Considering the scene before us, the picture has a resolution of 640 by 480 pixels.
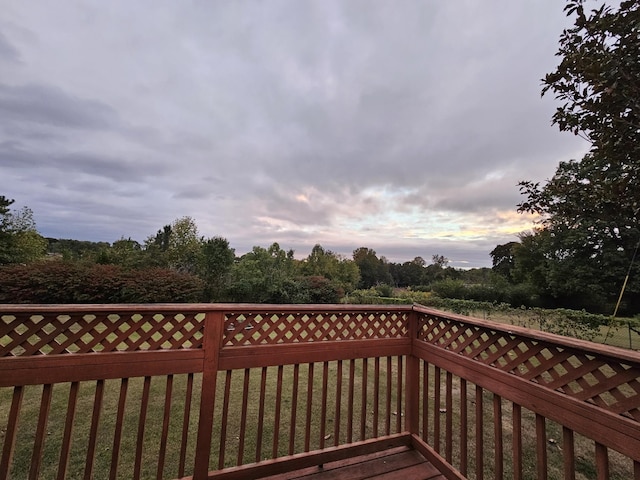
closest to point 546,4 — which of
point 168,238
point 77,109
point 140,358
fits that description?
point 140,358

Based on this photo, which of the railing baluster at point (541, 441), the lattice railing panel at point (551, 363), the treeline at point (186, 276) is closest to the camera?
the lattice railing panel at point (551, 363)

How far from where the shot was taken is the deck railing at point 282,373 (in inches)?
47.5

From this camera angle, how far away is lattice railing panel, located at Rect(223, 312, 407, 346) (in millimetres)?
1798

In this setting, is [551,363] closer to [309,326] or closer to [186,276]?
[309,326]

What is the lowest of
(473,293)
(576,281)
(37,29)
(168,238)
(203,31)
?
(473,293)

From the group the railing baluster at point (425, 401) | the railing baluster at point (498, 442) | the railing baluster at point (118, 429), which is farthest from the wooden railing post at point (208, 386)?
the railing baluster at point (498, 442)

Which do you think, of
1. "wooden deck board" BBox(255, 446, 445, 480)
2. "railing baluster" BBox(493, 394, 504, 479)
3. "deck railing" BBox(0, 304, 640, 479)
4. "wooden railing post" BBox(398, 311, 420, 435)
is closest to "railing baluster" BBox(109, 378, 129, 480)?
"deck railing" BBox(0, 304, 640, 479)

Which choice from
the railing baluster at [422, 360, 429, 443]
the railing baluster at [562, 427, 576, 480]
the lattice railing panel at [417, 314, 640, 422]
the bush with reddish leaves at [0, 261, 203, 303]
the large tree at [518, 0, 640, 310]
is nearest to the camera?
the lattice railing panel at [417, 314, 640, 422]

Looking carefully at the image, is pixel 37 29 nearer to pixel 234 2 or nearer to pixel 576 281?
pixel 234 2

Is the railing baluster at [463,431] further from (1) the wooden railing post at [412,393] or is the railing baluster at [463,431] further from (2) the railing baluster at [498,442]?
(1) the wooden railing post at [412,393]

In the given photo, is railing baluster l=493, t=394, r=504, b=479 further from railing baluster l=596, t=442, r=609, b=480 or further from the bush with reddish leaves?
the bush with reddish leaves

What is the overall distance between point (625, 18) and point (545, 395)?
3497 millimetres

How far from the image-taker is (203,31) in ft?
13.8

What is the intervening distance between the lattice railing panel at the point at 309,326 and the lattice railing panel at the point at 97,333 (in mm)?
263
